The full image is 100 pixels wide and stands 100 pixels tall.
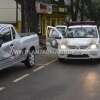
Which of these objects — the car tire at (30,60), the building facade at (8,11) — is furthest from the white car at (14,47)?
the building facade at (8,11)

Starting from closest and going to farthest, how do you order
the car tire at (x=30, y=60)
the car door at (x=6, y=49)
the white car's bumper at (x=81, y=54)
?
1. the car door at (x=6, y=49)
2. the car tire at (x=30, y=60)
3. the white car's bumper at (x=81, y=54)

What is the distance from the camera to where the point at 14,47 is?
12.1 m

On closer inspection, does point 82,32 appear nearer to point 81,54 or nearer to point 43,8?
point 81,54

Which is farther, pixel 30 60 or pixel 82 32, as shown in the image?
pixel 82 32

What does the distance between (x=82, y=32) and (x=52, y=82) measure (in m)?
5.94

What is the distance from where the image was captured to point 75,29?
1645cm

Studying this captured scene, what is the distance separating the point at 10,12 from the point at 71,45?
27.0m

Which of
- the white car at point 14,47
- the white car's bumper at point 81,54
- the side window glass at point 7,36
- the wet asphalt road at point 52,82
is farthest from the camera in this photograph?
the white car's bumper at point 81,54

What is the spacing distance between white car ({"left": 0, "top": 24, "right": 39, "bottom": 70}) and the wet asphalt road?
1.48 ft

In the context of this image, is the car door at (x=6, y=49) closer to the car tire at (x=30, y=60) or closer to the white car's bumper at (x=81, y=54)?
the car tire at (x=30, y=60)

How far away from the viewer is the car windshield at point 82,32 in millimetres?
15792

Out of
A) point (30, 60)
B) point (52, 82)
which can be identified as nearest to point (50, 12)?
point (30, 60)

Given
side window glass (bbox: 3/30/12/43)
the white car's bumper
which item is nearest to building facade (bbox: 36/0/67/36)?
the white car's bumper

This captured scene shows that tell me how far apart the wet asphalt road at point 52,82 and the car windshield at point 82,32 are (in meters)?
1.54
